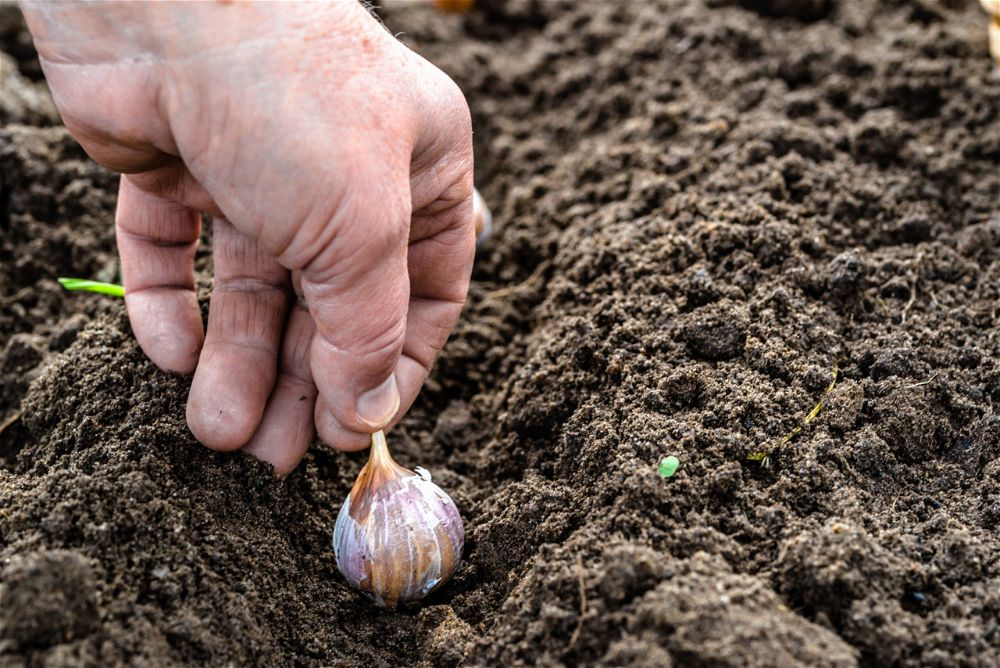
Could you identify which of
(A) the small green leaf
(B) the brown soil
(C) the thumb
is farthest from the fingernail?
(A) the small green leaf

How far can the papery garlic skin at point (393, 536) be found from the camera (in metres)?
1.81

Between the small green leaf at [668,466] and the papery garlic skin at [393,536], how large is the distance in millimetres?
449

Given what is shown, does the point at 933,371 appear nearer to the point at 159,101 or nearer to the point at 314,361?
the point at 314,361

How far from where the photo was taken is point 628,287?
229cm

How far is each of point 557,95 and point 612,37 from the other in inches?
13.7

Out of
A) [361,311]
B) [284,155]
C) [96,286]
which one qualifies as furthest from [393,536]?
[96,286]

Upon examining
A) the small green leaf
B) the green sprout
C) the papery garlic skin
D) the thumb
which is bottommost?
the green sprout

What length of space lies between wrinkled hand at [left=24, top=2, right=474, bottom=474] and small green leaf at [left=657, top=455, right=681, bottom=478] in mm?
552

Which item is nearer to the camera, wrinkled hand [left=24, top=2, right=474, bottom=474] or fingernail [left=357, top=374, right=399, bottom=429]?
wrinkled hand [left=24, top=2, right=474, bottom=474]

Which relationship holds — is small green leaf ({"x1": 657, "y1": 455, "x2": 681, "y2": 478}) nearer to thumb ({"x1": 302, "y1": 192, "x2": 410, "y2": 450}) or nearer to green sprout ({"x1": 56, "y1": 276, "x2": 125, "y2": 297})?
thumb ({"x1": 302, "y1": 192, "x2": 410, "y2": 450})

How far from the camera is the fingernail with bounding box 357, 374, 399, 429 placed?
5.83ft

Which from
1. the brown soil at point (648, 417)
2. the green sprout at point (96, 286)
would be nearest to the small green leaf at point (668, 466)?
the brown soil at point (648, 417)

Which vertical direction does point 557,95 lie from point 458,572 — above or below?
above

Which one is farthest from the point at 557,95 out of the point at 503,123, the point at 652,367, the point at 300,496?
the point at 300,496
